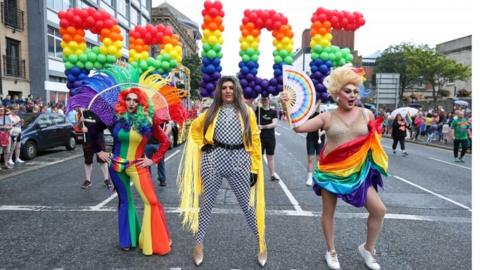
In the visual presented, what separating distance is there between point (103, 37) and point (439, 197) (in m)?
6.77

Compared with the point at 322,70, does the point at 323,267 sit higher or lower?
lower

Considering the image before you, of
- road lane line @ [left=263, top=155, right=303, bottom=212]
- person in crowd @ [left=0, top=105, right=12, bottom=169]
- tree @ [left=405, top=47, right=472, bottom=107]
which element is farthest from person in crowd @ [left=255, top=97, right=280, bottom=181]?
tree @ [left=405, top=47, right=472, bottom=107]

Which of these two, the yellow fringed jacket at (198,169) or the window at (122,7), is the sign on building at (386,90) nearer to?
the yellow fringed jacket at (198,169)

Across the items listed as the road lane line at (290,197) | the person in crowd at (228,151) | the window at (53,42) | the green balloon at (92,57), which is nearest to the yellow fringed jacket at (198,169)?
the person in crowd at (228,151)

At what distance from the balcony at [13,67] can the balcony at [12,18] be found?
1697mm

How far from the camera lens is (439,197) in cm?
707

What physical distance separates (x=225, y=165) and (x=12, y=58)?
22.2m

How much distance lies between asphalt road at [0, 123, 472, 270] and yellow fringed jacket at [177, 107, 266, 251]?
1.37 ft

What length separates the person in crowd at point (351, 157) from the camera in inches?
143

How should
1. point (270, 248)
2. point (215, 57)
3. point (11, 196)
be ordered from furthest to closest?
point (11, 196) → point (215, 57) → point (270, 248)

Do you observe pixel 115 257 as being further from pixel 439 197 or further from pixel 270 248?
pixel 439 197

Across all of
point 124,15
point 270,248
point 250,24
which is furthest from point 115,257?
point 124,15

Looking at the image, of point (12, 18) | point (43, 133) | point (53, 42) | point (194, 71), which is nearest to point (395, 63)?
point (194, 71)

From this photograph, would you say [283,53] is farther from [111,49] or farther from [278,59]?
[111,49]
